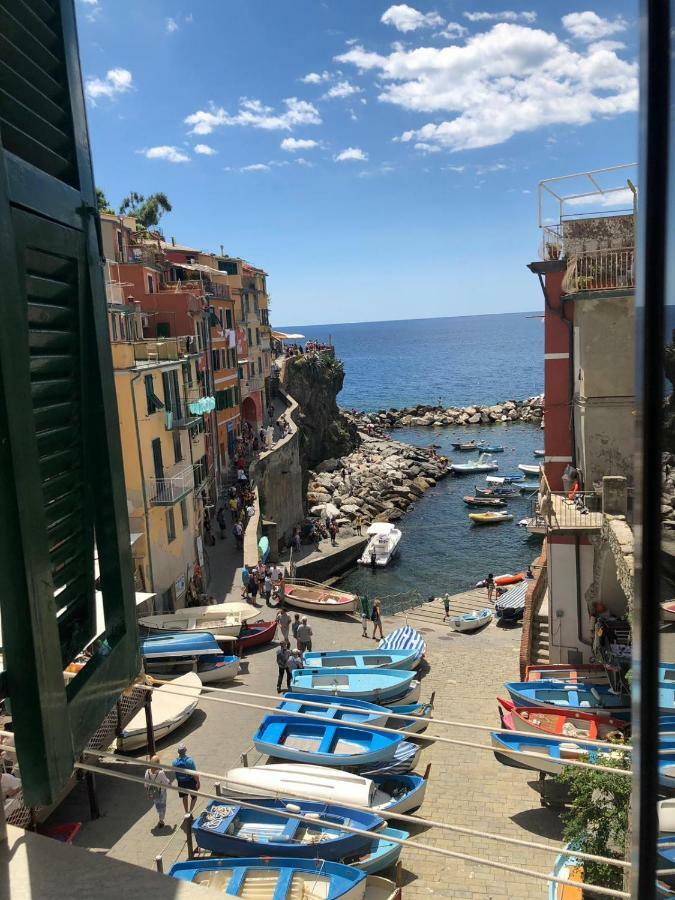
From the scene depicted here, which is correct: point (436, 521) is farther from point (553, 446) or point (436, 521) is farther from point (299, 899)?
point (299, 899)

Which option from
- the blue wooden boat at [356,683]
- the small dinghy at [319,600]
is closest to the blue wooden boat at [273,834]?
the blue wooden boat at [356,683]

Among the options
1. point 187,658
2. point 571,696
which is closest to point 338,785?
point 571,696

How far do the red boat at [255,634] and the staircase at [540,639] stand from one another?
762cm

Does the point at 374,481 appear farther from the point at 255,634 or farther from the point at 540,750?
the point at 540,750

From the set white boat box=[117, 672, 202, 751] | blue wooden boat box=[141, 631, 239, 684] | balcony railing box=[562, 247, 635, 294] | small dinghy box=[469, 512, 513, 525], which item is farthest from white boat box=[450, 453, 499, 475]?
white boat box=[117, 672, 202, 751]

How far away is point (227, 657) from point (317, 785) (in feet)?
22.1

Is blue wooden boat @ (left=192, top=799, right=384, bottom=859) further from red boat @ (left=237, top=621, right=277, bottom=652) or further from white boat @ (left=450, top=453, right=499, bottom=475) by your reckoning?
white boat @ (left=450, top=453, right=499, bottom=475)

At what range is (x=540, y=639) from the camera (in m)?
20.3

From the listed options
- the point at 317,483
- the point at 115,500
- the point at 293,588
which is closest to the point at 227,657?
the point at 293,588

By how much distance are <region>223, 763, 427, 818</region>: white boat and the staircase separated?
7702mm

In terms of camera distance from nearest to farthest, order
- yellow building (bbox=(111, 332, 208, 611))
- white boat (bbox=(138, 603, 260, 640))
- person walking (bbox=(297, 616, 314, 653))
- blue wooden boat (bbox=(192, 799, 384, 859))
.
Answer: blue wooden boat (bbox=(192, 799, 384, 859)) → white boat (bbox=(138, 603, 260, 640)) → person walking (bbox=(297, 616, 314, 653)) → yellow building (bbox=(111, 332, 208, 611))

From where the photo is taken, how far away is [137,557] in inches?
798

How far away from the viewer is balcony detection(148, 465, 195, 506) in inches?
834

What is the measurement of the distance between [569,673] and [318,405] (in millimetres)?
48084
